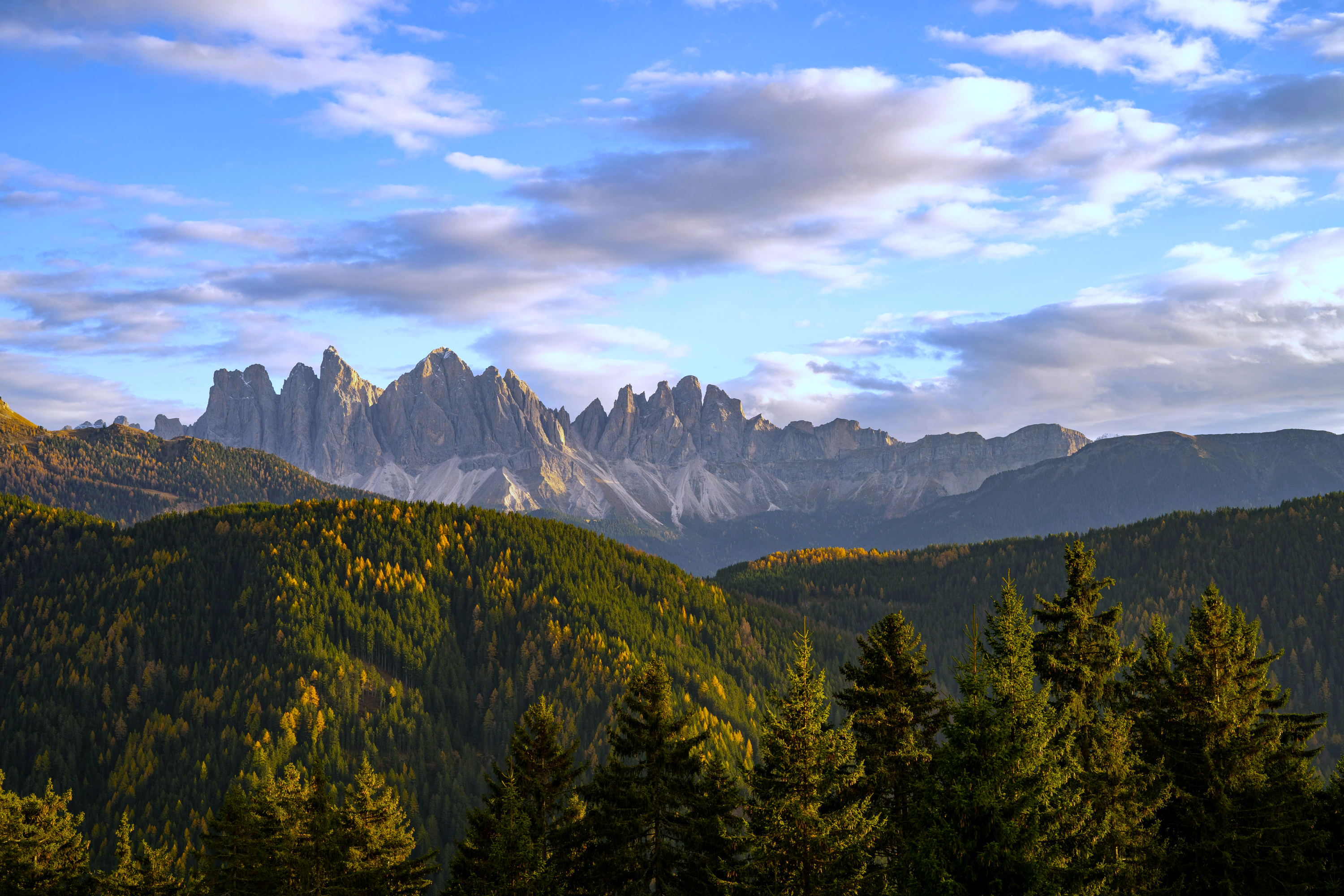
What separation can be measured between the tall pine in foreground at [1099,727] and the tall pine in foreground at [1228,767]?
1785 millimetres

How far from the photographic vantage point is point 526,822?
3769 cm

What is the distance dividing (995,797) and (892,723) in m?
11.1

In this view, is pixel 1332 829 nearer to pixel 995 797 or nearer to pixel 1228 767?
pixel 1228 767

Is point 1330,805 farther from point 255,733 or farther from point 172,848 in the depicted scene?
point 255,733

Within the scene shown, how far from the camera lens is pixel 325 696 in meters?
199

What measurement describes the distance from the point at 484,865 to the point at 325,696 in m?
173

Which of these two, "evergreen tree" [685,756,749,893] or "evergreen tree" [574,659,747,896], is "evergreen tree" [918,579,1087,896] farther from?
"evergreen tree" [574,659,747,896]

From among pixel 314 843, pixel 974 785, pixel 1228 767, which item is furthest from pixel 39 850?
pixel 1228 767

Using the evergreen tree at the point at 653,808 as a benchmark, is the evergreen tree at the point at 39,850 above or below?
below

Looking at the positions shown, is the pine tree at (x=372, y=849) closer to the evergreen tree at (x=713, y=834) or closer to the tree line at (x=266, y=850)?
the tree line at (x=266, y=850)

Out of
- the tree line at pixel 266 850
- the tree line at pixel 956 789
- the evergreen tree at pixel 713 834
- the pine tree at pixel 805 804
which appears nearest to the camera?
the tree line at pixel 956 789

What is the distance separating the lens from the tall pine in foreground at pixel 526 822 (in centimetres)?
3784

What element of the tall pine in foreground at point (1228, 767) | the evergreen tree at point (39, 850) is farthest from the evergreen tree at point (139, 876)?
the tall pine in foreground at point (1228, 767)

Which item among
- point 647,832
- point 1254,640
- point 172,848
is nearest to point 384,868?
point 647,832
